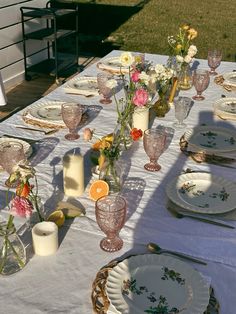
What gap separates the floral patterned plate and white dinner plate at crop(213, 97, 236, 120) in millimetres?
1295

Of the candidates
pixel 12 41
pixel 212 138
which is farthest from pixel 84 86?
pixel 12 41

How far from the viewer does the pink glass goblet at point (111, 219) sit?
135cm

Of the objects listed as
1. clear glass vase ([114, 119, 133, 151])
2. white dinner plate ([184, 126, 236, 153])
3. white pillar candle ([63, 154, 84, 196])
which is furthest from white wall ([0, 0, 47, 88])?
white pillar candle ([63, 154, 84, 196])

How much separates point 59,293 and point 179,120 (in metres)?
1.33

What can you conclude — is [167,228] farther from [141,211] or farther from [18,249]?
[18,249]

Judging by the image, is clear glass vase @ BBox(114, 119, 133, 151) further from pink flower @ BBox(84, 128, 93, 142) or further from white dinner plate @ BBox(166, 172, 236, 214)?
white dinner plate @ BBox(166, 172, 236, 214)

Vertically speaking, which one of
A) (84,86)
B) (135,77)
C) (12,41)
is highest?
(135,77)

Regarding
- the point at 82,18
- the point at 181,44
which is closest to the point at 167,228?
the point at 181,44

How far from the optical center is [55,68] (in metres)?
5.38

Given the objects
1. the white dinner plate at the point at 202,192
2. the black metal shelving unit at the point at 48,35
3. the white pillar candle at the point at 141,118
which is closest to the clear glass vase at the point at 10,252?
the white dinner plate at the point at 202,192

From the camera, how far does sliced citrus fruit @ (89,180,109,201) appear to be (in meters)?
1.65

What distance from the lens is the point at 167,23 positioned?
9.07 metres

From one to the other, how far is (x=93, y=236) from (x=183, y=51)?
66.2 inches

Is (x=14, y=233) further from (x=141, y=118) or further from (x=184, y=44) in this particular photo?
(x=184, y=44)
